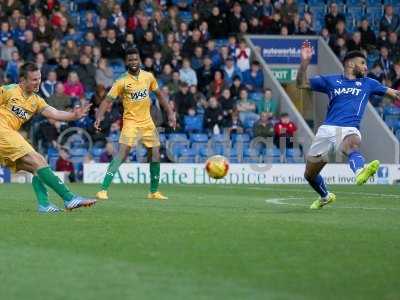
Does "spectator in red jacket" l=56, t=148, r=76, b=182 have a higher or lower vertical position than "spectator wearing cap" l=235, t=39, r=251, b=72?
lower

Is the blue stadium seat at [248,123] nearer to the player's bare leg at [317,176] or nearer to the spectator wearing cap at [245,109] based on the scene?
the spectator wearing cap at [245,109]

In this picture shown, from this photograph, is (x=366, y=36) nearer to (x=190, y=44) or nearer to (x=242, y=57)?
(x=242, y=57)

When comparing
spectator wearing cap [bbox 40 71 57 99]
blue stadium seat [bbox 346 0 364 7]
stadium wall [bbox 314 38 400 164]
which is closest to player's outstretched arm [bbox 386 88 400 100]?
spectator wearing cap [bbox 40 71 57 99]

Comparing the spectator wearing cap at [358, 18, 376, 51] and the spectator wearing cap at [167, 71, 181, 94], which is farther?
the spectator wearing cap at [358, 18, 376, 51]

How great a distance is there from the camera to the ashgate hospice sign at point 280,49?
30375mm

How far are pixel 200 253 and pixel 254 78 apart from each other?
66.1ft

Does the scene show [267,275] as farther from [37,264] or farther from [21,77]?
[21,77]

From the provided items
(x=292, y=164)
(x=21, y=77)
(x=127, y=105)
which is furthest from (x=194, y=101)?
(x=21, y=77)

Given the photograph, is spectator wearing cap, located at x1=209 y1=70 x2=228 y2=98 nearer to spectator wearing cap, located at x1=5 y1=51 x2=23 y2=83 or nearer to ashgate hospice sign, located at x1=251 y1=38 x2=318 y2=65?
ashgate hospice sign, located at x1=251 y1=38 x2=318 y2=65

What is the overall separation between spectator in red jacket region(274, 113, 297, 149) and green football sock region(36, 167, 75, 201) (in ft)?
46.5

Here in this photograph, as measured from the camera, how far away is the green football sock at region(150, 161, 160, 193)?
17297mm

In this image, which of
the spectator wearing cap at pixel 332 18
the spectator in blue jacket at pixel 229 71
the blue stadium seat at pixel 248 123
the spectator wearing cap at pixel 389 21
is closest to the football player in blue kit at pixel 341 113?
the blue stadium seat at pixel 248 123

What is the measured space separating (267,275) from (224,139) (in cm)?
1866

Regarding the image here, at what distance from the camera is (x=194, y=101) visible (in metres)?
26.4
